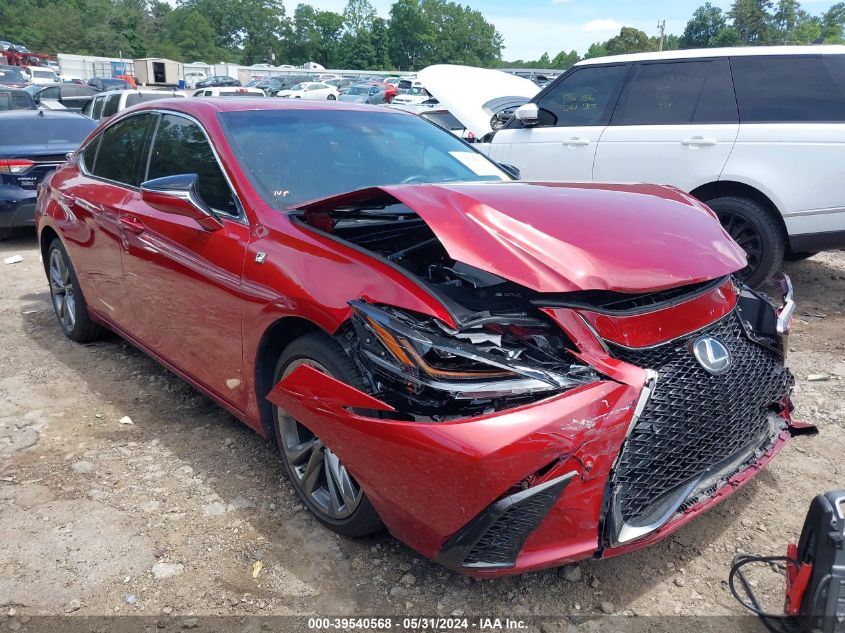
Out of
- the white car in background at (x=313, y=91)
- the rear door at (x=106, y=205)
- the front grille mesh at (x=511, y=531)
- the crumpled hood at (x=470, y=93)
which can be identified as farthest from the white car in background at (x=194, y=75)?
the front grille mesh at (x=511, y=531)

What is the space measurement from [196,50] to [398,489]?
106672 mm

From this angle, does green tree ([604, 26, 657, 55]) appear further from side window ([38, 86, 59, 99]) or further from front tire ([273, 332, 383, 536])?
front tire ([273, 332, 383, 536])

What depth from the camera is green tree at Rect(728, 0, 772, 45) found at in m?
65.0

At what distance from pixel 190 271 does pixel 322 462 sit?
3.84ft

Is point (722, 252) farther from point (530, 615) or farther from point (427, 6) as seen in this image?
point (427, 6)

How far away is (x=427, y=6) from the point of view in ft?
340

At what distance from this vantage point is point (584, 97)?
6.31 meters

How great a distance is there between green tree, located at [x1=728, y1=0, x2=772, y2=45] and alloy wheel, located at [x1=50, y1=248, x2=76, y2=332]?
7356 centimetres

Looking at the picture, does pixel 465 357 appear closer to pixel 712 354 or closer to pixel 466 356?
pixel 466 356

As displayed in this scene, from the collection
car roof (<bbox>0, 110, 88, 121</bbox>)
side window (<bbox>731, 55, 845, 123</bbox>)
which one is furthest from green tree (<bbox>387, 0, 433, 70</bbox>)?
side window (<bbox>731, 55, 845, 123</bbox>)

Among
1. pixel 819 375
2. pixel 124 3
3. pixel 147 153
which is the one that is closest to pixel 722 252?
pixel 819 375

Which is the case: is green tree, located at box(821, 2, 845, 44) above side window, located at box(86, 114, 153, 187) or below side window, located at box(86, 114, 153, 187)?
above

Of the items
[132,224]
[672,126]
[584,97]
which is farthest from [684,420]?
[584,97]

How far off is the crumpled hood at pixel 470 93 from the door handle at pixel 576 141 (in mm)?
882
